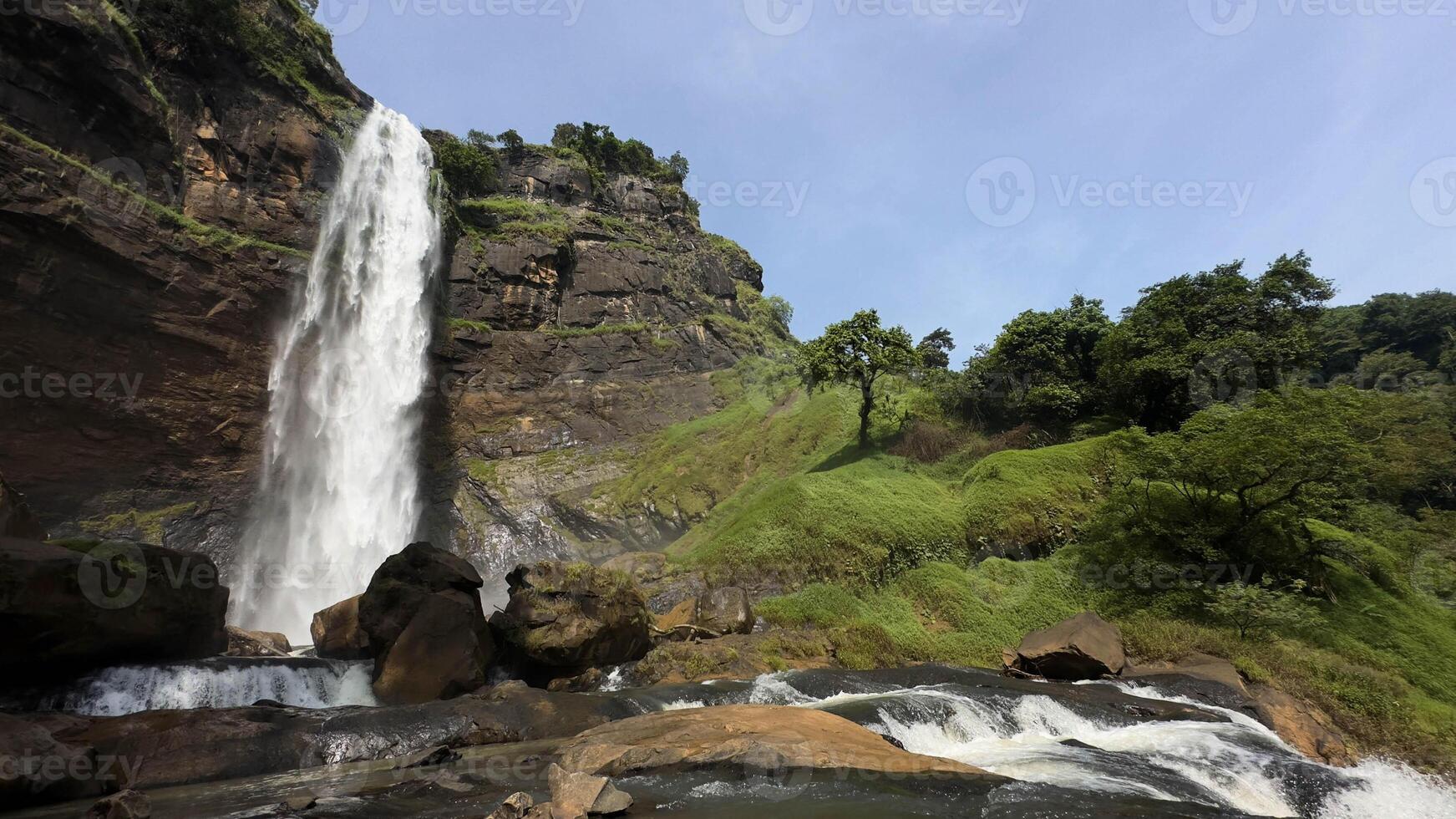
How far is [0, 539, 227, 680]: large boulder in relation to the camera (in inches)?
421

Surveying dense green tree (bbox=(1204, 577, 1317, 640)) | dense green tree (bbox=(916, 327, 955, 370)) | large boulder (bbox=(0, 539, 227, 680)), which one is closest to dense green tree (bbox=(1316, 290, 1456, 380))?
dense green tree (bbox=(916, 327, 955, 370))

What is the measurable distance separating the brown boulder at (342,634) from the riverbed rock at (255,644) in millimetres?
1122

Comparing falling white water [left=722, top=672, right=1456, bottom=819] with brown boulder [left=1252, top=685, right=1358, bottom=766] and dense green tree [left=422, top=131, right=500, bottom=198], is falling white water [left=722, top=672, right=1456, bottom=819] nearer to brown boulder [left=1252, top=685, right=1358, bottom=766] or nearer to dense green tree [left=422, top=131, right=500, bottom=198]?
brown boulder [left=1252, top=685, right=1358, bottom=766]

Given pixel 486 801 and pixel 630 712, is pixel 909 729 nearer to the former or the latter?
pixel 630 712

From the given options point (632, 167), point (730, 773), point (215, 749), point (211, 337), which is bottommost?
point (215, 749)

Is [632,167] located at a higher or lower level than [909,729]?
higher

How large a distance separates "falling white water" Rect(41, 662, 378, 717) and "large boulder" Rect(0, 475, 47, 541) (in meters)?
3.65

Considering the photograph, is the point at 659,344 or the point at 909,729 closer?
the point at 909,729

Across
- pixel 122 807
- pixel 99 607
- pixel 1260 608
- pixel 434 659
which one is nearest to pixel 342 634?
pixel 434 659

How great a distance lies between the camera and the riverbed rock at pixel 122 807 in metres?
6.68

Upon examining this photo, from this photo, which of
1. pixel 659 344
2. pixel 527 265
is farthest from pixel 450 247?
pixel 659 344

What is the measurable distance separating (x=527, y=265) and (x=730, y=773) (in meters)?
40.6

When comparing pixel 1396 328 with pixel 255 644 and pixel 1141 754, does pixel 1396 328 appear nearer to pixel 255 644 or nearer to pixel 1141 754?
pixel 1141 754

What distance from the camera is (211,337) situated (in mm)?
28172
